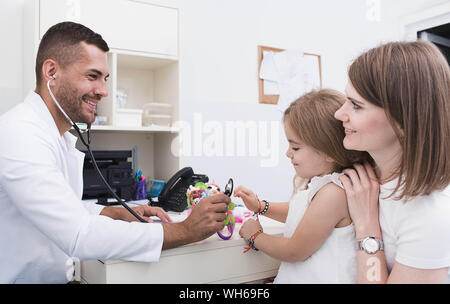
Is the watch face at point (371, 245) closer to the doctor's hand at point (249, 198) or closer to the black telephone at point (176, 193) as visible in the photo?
the doctor's hand at point (249, 198)

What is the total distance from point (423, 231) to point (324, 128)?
36cm

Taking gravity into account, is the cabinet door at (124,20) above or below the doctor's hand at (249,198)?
above

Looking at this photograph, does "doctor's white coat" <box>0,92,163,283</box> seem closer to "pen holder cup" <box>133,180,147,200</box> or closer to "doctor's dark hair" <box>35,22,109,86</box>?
"doctor's dark hair" <box>35,22,109,86</box>

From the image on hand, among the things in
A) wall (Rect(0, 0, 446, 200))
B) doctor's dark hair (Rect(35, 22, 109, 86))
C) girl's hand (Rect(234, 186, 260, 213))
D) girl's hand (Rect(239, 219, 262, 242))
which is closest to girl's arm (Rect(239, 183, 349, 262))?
girl's hand (Rect(239, 219, 262, 242))

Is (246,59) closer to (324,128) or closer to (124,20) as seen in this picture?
(124,20)

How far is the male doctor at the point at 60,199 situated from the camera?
0.82 metres

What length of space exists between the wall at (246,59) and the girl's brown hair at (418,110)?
1.69m

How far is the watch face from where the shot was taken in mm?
811

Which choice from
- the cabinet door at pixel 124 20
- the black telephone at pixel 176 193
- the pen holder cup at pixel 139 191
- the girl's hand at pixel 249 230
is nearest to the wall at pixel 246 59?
the cabinet door at pixel 124 20

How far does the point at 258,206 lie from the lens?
1182 mm

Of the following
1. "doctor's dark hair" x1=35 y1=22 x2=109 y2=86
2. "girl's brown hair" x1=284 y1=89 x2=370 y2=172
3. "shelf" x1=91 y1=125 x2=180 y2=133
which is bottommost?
"girl's brown hair" x1=284 y1=89 x2=370 y2=172

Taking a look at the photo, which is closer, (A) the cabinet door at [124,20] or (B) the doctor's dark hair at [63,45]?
(B) the doctor's dark hair at [63,45]

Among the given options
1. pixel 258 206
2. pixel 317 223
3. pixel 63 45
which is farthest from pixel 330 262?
pixel 63 45

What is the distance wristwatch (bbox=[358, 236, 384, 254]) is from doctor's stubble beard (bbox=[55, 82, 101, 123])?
929 mm
